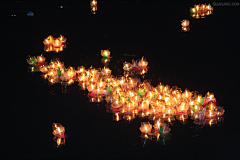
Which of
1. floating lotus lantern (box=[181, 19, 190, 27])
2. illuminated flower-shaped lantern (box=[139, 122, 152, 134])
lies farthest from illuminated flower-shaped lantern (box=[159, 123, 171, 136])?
floating lotus lantern (box=[181, 19, 190, 27])

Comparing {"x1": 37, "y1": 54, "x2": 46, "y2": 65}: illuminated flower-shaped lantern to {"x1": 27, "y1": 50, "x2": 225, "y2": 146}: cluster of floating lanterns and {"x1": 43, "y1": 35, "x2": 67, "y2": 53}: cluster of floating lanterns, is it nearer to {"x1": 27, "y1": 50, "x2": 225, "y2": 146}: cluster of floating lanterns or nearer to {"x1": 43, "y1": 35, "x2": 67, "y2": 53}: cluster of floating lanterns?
{"x1": 43, "y1": 35, "x2": 67, "y2": 53}: cluster of floating lanterns

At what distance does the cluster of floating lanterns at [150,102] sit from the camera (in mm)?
4113

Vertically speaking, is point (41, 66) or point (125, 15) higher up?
point (125, 15)

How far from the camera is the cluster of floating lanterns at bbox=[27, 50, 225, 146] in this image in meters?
4.11

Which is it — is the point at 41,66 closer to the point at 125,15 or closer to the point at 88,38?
the point at 88,38

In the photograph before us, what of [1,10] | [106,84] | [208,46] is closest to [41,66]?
[106,84]

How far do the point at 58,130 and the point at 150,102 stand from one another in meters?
1.41

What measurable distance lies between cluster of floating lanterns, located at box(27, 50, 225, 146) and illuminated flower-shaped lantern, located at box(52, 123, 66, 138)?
0.75m

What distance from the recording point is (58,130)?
12.6 ft

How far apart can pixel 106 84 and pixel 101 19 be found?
5.58 m

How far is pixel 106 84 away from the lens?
5066mm

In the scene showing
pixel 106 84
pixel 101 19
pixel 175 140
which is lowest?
pixel 175 140

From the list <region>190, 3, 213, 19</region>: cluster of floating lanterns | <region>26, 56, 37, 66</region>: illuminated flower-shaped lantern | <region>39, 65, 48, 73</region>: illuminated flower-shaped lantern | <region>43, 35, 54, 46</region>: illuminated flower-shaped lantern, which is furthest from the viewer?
<region>190, 3, 213, 19</region>: cluster of floating lanterns

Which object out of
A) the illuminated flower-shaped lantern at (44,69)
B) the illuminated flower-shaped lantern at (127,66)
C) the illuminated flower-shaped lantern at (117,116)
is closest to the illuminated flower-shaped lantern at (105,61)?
the illuminated flower-shaped lantern at (127,66)
